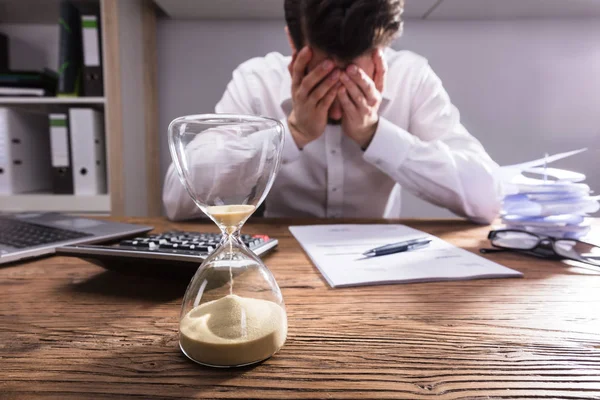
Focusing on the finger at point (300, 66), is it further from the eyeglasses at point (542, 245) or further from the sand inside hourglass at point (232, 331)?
the sand inside hourglass at point (232, 331)

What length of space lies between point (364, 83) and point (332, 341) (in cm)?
68

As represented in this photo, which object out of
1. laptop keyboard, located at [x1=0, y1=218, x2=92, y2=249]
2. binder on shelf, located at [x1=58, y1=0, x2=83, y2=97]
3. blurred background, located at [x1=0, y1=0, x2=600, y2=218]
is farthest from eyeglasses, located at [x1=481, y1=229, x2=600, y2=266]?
binder on shelf, located at [x1=58, y1=0, x2=83, y2=97]

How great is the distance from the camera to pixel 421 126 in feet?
3.91

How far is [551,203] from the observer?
65 cm

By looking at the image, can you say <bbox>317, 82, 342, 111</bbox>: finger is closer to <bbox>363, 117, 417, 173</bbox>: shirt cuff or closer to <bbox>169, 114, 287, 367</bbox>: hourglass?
<bbox>363, 117, 417, 173</bbox>: shirt cuff

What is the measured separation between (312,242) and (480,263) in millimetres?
242

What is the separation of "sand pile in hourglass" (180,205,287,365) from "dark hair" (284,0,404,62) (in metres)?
0.63

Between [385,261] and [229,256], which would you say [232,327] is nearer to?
[229,256]

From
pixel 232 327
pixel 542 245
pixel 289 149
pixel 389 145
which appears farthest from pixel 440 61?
pixel 232 327

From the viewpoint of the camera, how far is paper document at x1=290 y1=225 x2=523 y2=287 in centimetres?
45

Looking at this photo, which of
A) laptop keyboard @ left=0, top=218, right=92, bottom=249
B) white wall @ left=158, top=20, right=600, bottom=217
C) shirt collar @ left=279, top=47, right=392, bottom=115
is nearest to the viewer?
laptop keyboard @ left=0, top=218, right=92, bottom=249

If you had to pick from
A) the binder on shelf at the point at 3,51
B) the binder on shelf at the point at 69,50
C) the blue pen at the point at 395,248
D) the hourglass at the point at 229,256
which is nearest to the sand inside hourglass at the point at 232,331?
the hourglass at the point at 229,256

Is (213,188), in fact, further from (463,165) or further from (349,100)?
(463,165)

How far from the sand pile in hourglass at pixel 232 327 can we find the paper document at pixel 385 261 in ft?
0.51
